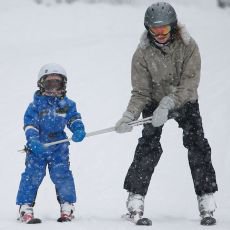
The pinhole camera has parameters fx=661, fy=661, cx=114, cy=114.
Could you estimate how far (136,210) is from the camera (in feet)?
19.4

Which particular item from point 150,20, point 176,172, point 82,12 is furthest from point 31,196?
point 82,12

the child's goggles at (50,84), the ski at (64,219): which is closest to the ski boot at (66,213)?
the ski at (64,219)

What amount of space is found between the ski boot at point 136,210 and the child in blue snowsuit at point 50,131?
1.80 feet

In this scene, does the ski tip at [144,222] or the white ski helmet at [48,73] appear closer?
the ski tip at [144,222]

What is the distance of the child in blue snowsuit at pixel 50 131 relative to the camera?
6148 millimetres

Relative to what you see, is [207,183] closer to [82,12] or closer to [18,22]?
[18,22]

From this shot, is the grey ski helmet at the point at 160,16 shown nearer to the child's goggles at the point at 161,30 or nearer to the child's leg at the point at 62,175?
the child's goggles at the point at 161,30

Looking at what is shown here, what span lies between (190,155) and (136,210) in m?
0.75

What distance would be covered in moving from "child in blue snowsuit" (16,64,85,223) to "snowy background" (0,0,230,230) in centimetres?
30

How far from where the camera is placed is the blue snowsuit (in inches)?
242

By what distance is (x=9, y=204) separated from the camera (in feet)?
24.6

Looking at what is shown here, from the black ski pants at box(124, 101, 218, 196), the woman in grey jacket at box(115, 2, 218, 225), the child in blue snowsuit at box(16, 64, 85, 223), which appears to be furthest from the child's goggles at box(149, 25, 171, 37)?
the child in blue snowsuit at box(16, 64, 85, 223)

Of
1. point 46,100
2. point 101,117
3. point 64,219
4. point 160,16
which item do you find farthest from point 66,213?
point 101,117

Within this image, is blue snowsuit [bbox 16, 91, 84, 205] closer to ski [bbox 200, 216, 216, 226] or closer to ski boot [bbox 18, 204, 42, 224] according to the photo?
ski boot [bbox 18, 204, 42, 224]
